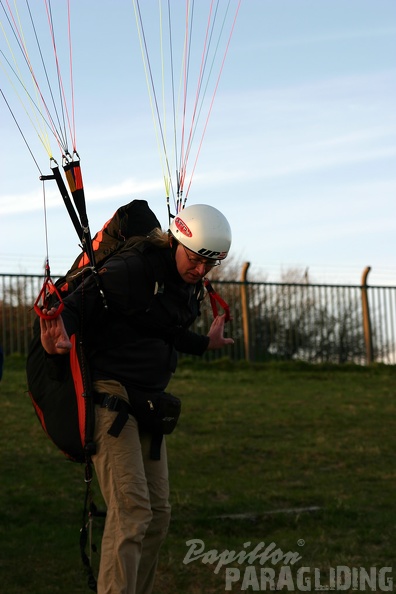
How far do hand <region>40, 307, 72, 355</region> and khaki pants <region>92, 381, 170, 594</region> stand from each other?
21.8 inches

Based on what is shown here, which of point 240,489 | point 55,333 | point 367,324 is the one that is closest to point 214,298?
point 55,333

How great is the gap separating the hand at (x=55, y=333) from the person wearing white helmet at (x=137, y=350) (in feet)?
0.29

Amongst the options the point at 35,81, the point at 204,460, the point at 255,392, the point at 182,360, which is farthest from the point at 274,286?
the point at 35,81

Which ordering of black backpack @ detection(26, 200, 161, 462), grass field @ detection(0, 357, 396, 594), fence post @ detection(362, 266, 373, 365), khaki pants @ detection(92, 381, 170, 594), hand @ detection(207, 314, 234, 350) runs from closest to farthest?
khaki pants @ detection(92, 381, 170, 594), black backpack @ detection(26, 200, 161, 462), hand @ detection(207, 314, 234, 350), grass field @ detection(0, 357, 396, 594), fence post @ detection(362, 266, 373, 365)

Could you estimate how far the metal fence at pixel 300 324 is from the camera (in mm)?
18031

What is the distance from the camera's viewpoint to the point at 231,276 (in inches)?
936

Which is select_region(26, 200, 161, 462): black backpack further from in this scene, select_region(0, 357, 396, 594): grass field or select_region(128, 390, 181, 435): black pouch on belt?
select_region(0, 357, 396, 594): grass field

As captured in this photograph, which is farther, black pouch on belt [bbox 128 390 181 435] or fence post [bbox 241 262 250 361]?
fence post [bbox 241 262 250 361]

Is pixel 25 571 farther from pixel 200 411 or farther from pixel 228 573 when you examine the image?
pixel 200 411

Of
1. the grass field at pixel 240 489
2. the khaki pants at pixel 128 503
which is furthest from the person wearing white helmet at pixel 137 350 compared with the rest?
the grass field at pixel 240 489

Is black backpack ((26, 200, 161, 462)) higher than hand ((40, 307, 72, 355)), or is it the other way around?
hand ((40, 307, 72, 355))

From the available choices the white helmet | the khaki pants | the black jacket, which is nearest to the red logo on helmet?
the white helmet

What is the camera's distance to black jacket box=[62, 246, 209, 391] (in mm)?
5164

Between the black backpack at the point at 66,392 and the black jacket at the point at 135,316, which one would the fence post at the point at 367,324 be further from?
the black backpack at the point at 66,392
